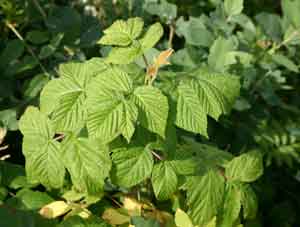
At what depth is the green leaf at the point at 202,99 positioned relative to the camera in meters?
1.23

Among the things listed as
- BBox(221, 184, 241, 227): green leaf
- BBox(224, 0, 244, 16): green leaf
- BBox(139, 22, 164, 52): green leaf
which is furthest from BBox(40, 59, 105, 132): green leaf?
BBox(224, 0, 244, 16): green leaf

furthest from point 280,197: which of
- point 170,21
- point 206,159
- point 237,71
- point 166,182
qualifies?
point 166,182

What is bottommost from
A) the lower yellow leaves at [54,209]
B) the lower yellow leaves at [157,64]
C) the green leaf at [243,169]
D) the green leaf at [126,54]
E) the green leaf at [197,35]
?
the lower yellow leaves at [54,209]

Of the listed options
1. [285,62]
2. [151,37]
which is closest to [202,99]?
[151,37]

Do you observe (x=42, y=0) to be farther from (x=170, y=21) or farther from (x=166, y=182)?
→ (x=166, y=182)

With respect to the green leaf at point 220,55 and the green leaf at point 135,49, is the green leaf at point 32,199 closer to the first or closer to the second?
the green leaf at point 135,49

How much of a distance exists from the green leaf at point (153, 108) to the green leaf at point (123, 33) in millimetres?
165

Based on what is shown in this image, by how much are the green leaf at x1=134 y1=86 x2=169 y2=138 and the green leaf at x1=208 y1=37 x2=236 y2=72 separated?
2.16ft

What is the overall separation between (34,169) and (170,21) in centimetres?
95

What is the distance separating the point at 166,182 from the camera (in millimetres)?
1280

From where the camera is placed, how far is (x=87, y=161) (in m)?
1.26

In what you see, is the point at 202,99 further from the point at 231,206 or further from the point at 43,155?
the point at 43,155

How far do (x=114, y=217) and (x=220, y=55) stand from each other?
2.27 ft

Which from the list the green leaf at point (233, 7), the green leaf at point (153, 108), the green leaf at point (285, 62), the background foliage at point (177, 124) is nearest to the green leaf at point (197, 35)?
the background foliage at point (177, 124)
